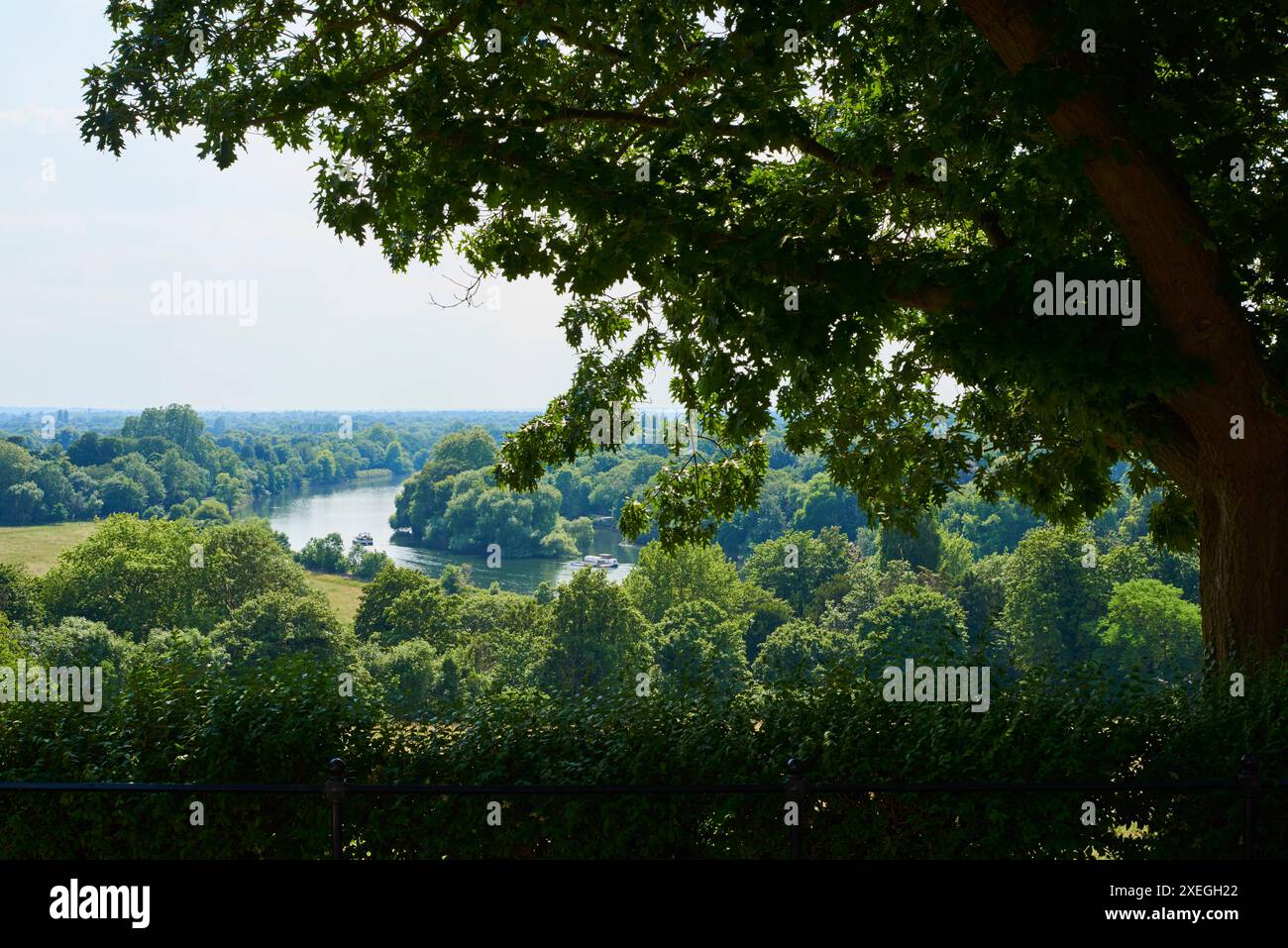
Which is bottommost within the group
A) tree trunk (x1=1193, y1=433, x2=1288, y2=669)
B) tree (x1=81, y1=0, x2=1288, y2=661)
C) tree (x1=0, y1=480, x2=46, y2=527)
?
tree (x1=0, y1=480, x2=46, y2=527)

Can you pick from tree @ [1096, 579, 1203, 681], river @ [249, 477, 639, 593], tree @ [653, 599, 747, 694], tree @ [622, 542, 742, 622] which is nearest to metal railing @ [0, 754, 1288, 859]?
tree @ [653, 599, 747, 694]

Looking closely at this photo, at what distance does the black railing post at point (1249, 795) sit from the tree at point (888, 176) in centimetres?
320

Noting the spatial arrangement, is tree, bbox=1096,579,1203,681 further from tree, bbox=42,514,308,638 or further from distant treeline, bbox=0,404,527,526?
distant treeline, bbox=0,404,527,526

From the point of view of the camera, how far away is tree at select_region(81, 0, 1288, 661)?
8.50 meters

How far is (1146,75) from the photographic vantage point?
859 centimetres

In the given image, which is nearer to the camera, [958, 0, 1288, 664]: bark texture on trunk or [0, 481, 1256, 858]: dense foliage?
[0, 481, 1256, 858]: dense foliage

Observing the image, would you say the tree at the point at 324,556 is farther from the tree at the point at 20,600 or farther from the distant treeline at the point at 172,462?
the tree at the point at 20,600

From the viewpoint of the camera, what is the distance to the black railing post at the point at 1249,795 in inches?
225

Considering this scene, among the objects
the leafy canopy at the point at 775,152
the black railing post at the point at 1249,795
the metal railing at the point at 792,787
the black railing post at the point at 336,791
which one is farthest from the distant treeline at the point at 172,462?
the black railing post at the point at 1249,795

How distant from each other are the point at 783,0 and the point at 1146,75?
283cm

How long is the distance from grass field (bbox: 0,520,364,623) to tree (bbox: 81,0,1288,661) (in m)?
78.7

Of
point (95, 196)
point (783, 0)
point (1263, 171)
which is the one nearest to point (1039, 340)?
point (783, 0)

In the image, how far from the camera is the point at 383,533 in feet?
375
